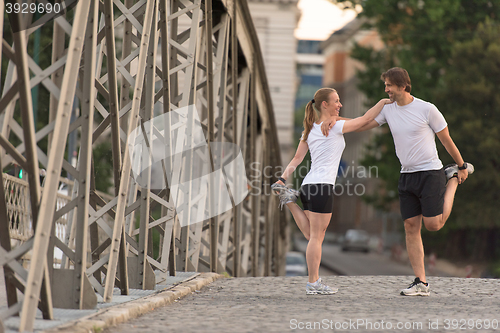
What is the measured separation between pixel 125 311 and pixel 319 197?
2179 mm

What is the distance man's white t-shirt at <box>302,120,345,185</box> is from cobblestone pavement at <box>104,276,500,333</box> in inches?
40.8

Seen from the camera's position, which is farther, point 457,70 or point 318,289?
point 457,70

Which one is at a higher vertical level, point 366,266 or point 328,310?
point 328,310

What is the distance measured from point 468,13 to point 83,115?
29.5m

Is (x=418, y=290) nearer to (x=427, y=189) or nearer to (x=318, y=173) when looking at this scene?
(x=427, y=189)

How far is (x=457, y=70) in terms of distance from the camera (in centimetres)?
3134

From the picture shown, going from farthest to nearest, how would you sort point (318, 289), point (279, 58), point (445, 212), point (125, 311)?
point (279, 58), point (318, 289), point (445, 212), point (125, 311)

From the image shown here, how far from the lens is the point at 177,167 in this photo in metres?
7.62

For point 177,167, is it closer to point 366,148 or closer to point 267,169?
point 267,169

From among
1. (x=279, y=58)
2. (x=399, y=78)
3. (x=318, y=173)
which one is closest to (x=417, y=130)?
(x=399, y=78)

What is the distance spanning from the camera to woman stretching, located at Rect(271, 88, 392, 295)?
6.64 m

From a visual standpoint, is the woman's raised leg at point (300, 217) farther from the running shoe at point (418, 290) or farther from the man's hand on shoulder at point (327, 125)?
the running shoe at point (418, 290)

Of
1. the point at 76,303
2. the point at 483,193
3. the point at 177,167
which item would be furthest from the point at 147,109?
the point at 483,193

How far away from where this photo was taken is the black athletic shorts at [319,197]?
6609 mm
